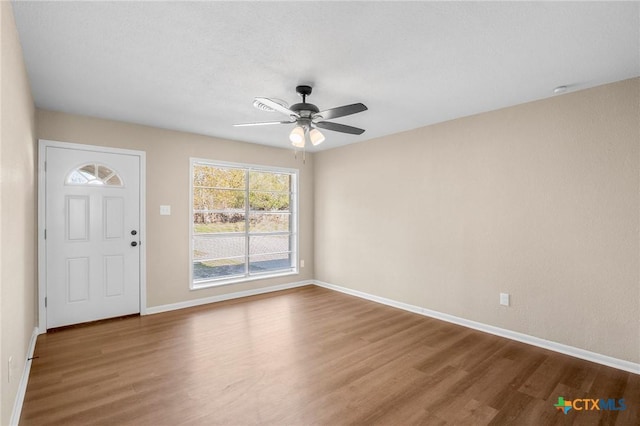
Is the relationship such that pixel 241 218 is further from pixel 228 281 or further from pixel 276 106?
Result: pixel 276 106

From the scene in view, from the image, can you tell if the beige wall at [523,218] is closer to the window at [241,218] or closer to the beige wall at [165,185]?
the window at [241,218]

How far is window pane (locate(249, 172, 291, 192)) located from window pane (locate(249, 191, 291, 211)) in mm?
91

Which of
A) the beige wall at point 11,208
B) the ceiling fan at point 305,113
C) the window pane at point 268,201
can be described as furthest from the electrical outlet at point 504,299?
the beige wall at point 11,208

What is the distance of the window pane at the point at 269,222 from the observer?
17.9ft

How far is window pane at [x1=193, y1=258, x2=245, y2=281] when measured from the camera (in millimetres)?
5334

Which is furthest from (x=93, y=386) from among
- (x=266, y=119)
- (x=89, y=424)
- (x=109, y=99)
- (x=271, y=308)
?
(x=266, y=119)

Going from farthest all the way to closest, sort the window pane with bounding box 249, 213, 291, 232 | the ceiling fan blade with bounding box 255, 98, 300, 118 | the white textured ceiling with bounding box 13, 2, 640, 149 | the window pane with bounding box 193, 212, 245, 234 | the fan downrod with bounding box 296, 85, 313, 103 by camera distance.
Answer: the window pane with bounding box 249, 213, 291, 232, the window pane with bounding box 193, 212, 245, 234, the fan downrod with bounding box 296, 85, 313, 103, the ceiling fan blade with bounding box 255, 98, 300, 118, the white textured ceiling with bounding box 13, 2, 640, 149

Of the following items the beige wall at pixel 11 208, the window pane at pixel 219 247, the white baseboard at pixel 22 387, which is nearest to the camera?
the beige wall at pixel 11 208

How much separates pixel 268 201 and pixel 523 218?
3.92 m

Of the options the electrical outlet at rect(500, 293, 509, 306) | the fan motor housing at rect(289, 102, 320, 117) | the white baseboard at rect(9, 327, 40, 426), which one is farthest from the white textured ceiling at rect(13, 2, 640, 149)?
the white baseboard at rect(9, 327, 40, 426)

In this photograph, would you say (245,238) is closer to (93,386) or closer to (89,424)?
(93,386)

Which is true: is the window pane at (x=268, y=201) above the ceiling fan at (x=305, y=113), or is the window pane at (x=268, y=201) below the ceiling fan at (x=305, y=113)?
below

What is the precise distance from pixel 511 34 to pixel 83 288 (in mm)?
5013

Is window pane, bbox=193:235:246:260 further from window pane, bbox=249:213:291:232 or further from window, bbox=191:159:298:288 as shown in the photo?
window pane, bbox=249:213:291:232
